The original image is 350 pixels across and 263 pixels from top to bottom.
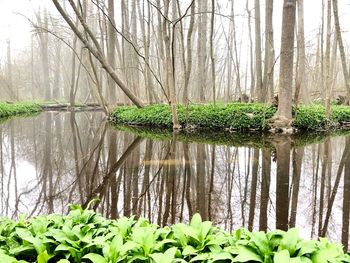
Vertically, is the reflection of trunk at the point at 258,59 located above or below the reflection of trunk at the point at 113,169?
above

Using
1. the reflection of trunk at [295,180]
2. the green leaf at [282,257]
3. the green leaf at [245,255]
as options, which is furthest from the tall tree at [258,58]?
the green leaf at [282,257]

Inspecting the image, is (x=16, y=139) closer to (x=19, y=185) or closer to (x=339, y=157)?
(x=19, y=185)

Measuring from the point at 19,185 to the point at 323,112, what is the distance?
10760mm

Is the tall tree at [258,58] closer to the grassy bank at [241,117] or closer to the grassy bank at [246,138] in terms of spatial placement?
the grassy bank at [241,117]

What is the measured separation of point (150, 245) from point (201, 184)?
3559 mm

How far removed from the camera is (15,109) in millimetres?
23641

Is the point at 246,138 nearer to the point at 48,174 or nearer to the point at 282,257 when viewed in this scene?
the point at 48,174

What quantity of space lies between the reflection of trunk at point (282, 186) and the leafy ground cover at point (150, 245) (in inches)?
69.4

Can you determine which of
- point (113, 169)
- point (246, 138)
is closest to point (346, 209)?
point (113, 169)

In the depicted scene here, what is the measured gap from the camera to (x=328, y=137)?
10523 mm

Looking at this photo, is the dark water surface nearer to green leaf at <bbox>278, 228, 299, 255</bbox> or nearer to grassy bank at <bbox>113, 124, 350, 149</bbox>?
grassy bank at <bbox>113, 124, 350, 149</bbox>

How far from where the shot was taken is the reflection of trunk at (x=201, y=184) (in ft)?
13.4

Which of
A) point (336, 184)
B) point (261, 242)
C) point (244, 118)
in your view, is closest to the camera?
point (261, 242)

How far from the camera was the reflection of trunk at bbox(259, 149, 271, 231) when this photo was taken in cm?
368
